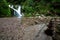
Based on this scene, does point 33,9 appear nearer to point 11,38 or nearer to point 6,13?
point 6,13

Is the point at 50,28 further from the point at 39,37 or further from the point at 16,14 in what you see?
the point at 16,14

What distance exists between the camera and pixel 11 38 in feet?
16.1

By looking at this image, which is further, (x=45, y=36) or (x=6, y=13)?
(x=6, y=13)

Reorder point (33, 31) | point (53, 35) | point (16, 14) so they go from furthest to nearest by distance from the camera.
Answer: point (16, 14), point (33, 31), point (53, 35)

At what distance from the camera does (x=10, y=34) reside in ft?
17.2

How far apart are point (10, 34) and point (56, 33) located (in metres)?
1.69

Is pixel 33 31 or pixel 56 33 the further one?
pixel 33 31

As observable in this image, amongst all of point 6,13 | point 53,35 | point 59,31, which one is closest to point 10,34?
point 53,35

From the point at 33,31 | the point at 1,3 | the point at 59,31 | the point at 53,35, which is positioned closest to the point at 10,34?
the point at 33,31

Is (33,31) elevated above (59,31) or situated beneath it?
situated beneath

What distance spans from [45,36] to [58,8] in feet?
2.74

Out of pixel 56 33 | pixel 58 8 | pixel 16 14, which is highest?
pixel 58 8

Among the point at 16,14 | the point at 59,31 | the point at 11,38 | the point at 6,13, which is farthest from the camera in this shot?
the point at 16,14

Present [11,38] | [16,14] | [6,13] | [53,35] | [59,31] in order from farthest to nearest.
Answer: [16,14], [6,13], [11,38], [53,35], [59,31]
